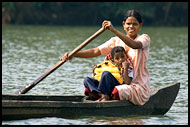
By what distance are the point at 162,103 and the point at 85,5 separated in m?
31.8

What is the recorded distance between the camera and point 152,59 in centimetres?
1540

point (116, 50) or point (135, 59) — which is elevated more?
point (116, 50)

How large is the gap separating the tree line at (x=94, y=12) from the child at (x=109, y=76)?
29745 mm

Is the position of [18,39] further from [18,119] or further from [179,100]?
[18,119]

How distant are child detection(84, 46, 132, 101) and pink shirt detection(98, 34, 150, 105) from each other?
0.35ft

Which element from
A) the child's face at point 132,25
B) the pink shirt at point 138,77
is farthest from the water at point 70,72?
the child's face at point 132,25

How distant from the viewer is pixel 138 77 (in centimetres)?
784

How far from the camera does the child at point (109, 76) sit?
7637 millimetres

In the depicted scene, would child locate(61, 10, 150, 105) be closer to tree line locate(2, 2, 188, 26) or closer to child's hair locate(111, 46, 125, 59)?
child's hair locate(111, 46, 125, 59)

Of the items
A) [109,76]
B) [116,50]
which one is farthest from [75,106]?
[116,50]

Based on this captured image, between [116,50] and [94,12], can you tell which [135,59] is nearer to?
[116,50]

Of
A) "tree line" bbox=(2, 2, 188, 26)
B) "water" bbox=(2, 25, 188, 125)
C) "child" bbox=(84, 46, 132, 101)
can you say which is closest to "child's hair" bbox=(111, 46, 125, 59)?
"child" bbox=(84, 46, 132, 101)

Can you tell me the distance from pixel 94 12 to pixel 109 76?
3203 cm

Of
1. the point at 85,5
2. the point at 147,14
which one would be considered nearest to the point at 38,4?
the point at 85,5
